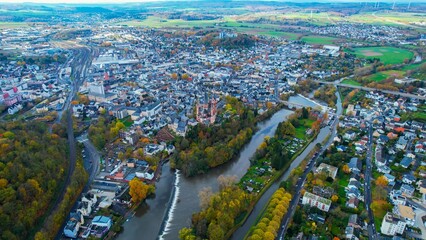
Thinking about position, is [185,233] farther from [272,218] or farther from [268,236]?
[272,218]

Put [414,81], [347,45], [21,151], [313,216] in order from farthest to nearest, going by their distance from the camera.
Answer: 1. [347,45]
2. [414,81]
3. [21,151]
4. [313,216]

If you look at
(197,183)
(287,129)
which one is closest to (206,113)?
(287,129)

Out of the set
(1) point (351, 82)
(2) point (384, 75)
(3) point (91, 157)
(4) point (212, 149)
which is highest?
(4) point (212, 149)

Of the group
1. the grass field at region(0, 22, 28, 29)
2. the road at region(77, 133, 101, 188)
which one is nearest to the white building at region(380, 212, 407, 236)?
the road at region(77, 133, 101, 188)

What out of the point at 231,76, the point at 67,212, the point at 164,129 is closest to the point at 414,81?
the point at 231,76

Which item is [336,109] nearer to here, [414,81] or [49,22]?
[414,81]

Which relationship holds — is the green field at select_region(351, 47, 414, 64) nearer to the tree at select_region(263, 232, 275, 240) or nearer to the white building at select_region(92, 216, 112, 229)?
the tree at select_region(263, 232, 275, 240)
